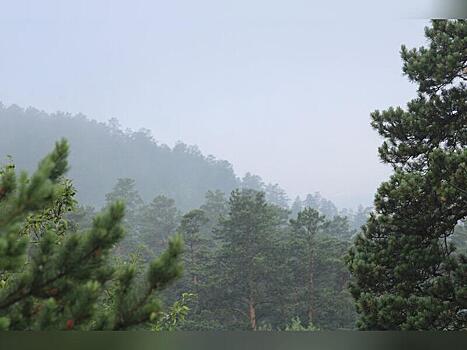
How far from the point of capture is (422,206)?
3.31m

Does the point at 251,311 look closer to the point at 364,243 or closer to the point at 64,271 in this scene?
the point at 364,243

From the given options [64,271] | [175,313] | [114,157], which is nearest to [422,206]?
[175,313]

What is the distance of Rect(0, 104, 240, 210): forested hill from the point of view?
30844 mm

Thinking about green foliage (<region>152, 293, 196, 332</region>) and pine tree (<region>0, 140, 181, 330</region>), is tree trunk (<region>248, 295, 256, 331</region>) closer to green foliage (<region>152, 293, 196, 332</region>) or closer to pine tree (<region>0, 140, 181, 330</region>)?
green foliage (<region>152, 293, 196, 332</region>)

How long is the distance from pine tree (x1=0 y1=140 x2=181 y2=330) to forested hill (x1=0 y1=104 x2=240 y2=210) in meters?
29.5

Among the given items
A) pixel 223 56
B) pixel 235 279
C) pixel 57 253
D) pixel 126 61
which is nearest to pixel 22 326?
pixel 57 253

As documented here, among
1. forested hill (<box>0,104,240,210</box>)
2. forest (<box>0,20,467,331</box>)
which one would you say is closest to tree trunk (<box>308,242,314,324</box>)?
forest (<box>0,20,467,331</box>)

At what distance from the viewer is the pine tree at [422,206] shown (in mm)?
3137

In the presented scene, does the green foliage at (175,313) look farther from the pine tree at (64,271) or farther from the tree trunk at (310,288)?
the tree trunk at (310,288)

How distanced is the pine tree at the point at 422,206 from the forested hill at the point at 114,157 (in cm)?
2679

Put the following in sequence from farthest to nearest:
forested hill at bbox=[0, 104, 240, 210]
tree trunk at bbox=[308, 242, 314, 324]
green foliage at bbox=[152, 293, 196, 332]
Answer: forested hill at bbox=[0, 104, 240, 210] → tree trunk at bbox=[308, 242, 314, 324] → green foliage at bbox=[152, 293, 196, 332]

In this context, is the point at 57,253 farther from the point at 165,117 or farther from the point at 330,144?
the point at 165,117

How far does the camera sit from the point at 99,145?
33906mm

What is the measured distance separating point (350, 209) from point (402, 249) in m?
28.8
